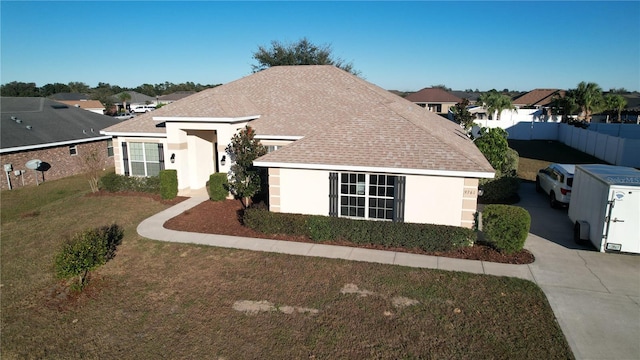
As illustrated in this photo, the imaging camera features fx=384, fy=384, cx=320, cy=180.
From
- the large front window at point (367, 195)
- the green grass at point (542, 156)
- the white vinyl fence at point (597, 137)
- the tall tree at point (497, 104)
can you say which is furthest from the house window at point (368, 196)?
the tall tree at point (497, 104)

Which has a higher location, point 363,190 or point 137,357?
point 363,190

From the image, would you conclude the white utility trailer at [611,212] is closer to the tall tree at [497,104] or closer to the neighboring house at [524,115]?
the neighboring house at [524,115]

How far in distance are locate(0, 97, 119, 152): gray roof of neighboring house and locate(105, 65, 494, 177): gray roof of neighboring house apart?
7.94 metres

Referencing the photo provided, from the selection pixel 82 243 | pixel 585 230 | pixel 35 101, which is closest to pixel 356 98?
pixel 585 230

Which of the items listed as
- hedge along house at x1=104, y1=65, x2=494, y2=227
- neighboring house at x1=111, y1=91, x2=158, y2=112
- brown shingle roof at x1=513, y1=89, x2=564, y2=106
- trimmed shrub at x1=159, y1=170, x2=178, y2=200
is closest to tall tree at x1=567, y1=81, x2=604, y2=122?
brown shingle roof at x1=513, y1=89, x2=564, y2=106

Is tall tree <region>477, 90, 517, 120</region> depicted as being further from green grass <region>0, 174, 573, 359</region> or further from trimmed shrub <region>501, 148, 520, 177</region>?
green grass <region>0, 174, 573, 359</region>

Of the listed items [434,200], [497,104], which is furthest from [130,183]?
[497,104]

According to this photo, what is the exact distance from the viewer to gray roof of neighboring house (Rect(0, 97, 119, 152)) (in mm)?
24359

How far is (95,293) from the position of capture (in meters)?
10.1

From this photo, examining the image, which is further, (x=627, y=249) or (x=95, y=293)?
(x=627, y=249)

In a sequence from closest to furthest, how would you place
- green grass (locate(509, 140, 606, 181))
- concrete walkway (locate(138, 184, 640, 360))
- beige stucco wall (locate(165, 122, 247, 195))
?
concrete walkway (locate(138, 184, 640, 360)) < beige stucco wall (locate(165, 122, 247, 195)) < green grass (locate(509, 140, 606, 181))

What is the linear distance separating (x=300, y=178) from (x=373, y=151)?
2.82 meters

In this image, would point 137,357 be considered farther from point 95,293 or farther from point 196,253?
point 196,253

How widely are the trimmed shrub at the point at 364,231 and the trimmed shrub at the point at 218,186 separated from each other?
14.4 feet
